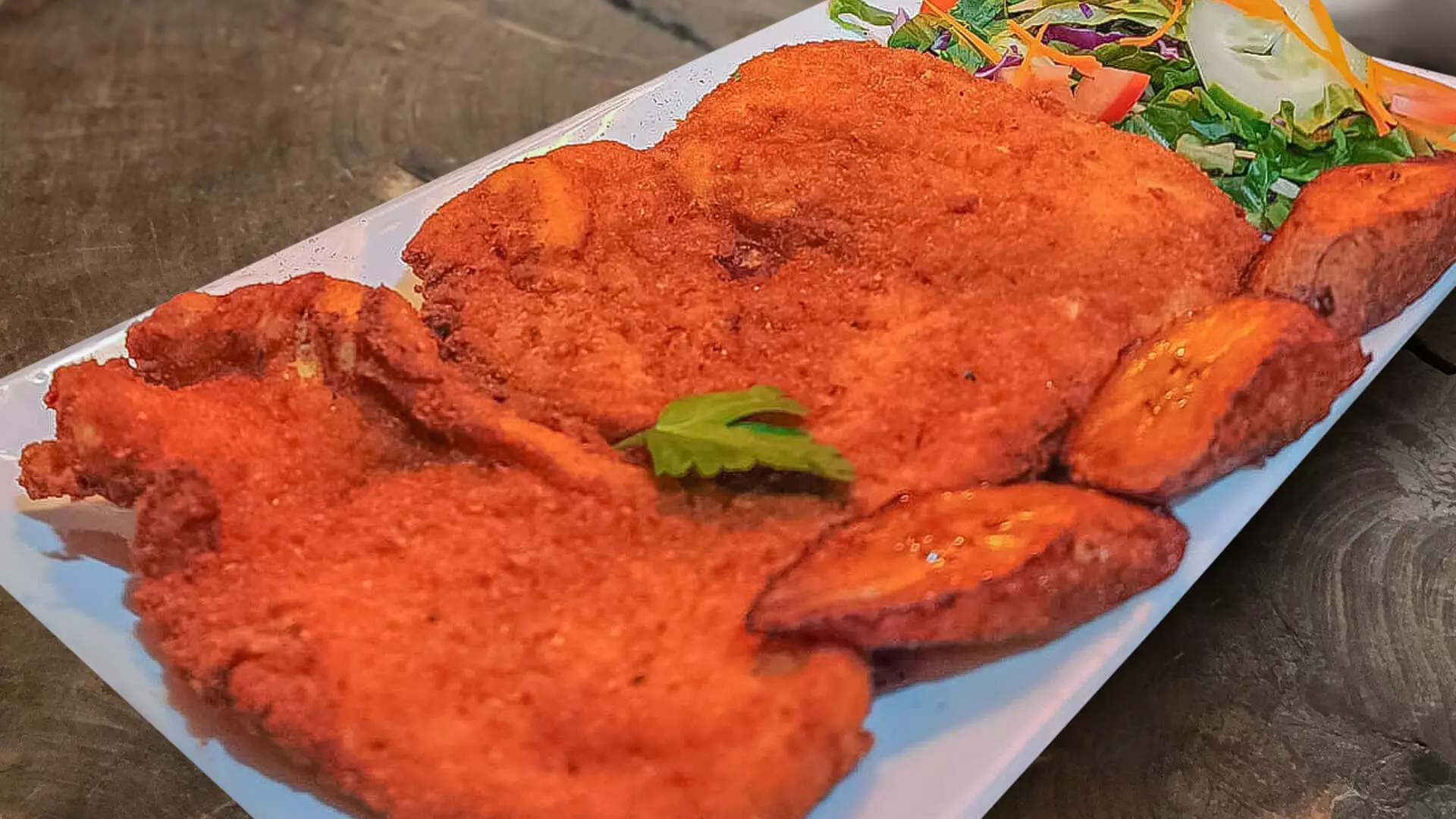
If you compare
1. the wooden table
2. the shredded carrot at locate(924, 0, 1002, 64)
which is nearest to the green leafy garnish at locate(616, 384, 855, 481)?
the wooden table

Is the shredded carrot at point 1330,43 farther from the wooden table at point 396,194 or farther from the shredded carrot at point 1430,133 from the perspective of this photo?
the wooden table at point 396,194

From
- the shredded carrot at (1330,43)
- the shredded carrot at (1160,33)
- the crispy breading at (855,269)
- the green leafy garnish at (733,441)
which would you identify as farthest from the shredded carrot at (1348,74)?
the green leafy garnish at (733,441)

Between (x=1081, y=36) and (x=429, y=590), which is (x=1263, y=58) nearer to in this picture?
(x=1081, y=36)

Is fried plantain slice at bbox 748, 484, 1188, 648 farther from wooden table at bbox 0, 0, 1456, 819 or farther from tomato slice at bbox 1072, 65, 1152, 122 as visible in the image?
tomato slice at bbox 1072, 65, 1152, 122

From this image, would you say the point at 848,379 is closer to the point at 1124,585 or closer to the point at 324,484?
the point at 1124,585

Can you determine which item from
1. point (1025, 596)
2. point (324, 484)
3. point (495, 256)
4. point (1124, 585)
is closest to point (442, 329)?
point (495, 256)
